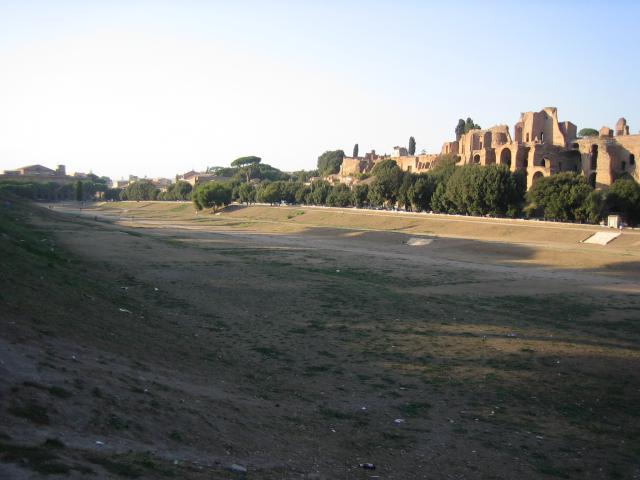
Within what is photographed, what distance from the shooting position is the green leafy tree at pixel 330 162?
15084 centimetres

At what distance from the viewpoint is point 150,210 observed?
11681 cm

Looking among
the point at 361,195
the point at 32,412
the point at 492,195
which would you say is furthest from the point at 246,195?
the point at 32,412

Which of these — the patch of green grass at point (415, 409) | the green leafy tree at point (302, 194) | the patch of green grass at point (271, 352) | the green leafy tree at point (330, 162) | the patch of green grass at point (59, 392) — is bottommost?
the patch of green grass at point (415, 409)

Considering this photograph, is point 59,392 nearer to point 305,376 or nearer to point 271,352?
point 305,376

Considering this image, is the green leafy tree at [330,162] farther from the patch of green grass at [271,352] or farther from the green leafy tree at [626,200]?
the patch of green grass at [271,352]

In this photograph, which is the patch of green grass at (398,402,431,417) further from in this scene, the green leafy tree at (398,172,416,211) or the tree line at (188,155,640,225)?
the green leafy tree at (398,172,416,211)

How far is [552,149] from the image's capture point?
230 feet

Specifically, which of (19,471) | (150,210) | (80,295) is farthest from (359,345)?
(150,210)

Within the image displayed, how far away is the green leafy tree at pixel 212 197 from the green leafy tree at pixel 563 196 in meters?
57.3

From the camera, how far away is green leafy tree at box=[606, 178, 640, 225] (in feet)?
166

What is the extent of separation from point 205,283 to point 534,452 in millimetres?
15430

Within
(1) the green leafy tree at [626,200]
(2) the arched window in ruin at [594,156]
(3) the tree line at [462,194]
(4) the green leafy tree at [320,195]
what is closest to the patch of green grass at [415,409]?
(3) the tree line at [462,194]

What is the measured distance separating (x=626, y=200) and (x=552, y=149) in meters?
20.7

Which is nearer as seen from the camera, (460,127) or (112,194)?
(460,127)
